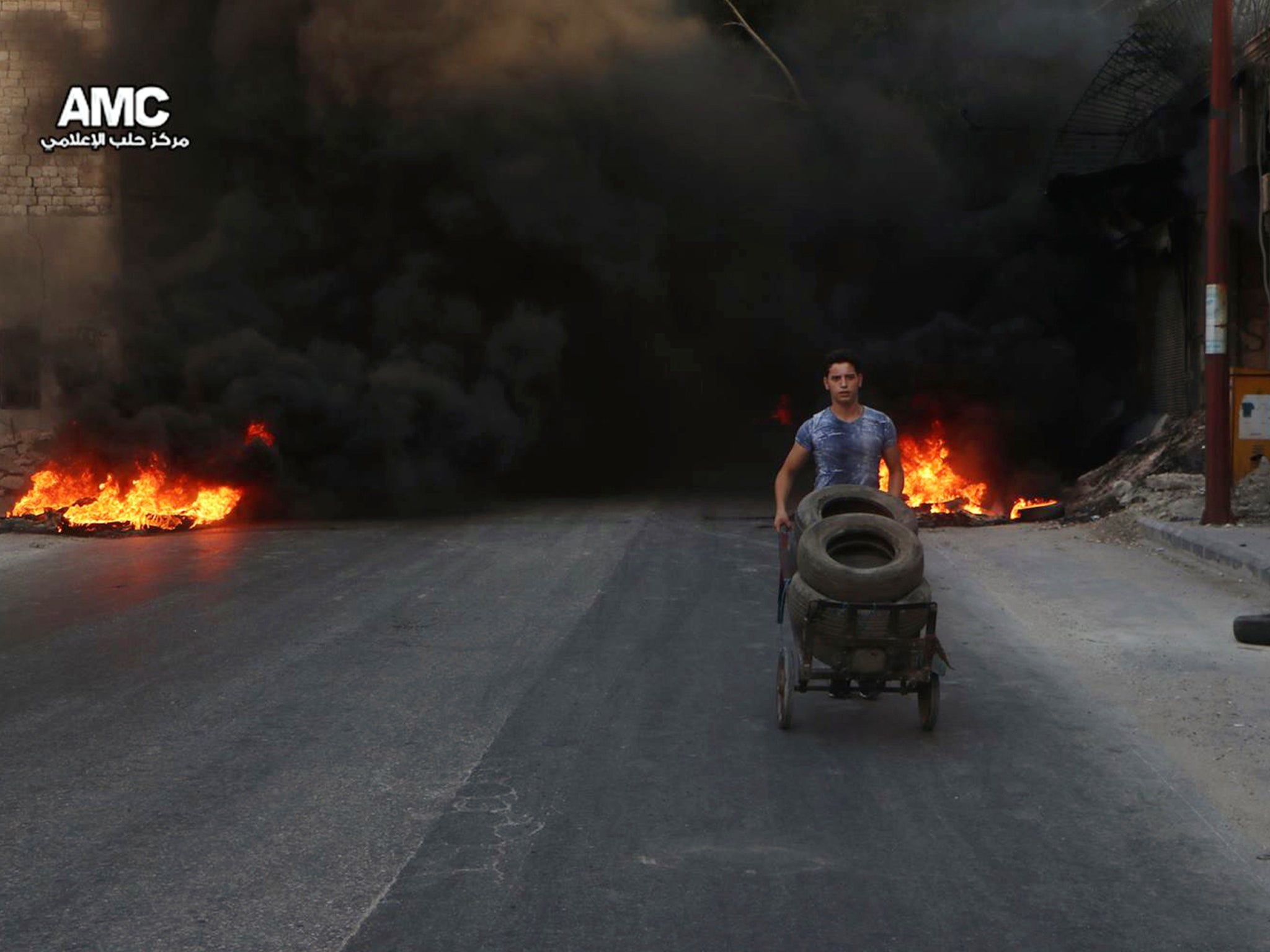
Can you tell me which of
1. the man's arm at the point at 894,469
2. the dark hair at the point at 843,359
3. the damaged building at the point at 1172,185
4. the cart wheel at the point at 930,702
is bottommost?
the cart wheel at the point at 930,702

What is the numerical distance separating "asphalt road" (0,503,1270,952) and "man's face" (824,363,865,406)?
60.8 inches

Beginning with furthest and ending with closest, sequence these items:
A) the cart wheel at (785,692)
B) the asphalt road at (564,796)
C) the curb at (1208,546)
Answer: the curb at (1208,546) < the cart wheel at (785,692) < the asphalt road at (564,796)

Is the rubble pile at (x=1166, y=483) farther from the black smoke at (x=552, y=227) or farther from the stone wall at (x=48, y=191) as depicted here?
the stone wall at (x=48, y=191)

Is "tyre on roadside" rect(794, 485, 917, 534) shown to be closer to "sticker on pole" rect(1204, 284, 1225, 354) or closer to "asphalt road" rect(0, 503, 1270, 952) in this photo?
"asphalt road" rect(0, 503, 1270, 952)

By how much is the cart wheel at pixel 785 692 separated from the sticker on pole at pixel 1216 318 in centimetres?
948

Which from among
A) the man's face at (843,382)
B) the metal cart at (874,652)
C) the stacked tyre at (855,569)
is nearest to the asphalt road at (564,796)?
the metal cart at (874,652)

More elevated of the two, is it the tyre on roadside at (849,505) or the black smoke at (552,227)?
the black smoke at (552,227)

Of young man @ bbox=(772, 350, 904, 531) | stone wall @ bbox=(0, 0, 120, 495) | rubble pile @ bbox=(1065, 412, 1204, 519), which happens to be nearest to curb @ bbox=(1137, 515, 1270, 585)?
rubble pile @ bbox=(1065, 412, 1204, 519)

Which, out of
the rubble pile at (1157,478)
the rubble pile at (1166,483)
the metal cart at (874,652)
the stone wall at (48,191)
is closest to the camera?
the metal cart at (874,652)

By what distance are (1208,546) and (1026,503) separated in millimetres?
5827

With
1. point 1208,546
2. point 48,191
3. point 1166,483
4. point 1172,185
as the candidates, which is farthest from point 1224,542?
point 48,191

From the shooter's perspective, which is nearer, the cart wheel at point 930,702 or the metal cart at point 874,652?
the metal cart at point 874,652

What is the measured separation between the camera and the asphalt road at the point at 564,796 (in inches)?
152

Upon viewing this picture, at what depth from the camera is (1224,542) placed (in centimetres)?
1207
